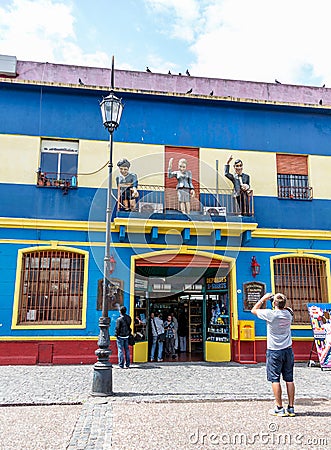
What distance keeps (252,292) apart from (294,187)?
12.3ft

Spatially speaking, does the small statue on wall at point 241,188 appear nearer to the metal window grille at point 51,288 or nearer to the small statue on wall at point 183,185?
the small statue on wall at point 183,185

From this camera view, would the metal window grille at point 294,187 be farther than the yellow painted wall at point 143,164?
Yes

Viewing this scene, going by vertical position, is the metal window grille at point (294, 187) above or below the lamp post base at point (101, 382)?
above

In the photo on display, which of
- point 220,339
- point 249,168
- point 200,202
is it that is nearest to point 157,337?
point 220,339

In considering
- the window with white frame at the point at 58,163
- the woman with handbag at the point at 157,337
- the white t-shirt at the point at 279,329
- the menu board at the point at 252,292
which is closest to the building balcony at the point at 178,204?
the window with white frame at the point at 58,163

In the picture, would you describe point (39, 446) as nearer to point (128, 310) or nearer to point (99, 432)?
point (99, 432)

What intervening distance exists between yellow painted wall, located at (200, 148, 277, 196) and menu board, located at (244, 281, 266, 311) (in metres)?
2.87

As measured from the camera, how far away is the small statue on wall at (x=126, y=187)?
1241 cm

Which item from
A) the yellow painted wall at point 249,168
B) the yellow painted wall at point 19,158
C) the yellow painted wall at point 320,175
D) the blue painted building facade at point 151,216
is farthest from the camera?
the yellow painted wall at point 320,175

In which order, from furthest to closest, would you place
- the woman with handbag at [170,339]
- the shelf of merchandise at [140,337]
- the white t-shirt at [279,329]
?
the woman with handbag at [170,339] < the shelf of merchandise at [140,337] < the white t-shirt at [279,329]

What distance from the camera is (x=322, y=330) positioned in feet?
36.5

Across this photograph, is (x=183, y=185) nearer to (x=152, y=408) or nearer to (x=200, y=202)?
(x=200, y=202)

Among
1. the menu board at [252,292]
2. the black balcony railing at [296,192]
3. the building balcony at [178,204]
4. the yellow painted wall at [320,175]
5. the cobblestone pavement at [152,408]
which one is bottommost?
the cobblestone pavement at [152,408]

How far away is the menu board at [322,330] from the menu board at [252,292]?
1.70 m
